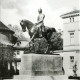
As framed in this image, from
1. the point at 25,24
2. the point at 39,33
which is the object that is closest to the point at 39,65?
the point at 39,33

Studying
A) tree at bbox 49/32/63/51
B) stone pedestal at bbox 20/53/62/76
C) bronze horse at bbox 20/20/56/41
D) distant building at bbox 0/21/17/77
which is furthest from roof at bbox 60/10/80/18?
stone pedestal at bbox 20/53/62/76

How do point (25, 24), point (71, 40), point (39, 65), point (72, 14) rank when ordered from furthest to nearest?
1. point (71, 40)
2. point (72, 14)
3. point (25, 24)
4. point (39, 65)

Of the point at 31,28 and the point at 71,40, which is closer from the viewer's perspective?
the point at 31,28

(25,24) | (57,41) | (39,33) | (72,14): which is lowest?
(39,33)

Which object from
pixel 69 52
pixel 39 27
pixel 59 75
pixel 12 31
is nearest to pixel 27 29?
pixel 39 27

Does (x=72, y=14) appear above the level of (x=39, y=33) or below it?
above

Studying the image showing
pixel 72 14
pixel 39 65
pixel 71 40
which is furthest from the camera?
pixel 71 40

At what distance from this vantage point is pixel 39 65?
44.8ft

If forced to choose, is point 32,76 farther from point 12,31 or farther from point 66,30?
point 12,31

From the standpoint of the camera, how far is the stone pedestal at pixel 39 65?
13.5 m

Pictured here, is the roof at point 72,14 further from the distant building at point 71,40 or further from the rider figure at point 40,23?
the rider figure at point 40,23

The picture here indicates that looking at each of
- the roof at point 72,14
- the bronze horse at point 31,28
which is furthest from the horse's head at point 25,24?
the roof at point 72,14

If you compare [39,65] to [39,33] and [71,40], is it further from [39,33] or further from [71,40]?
[71,40]

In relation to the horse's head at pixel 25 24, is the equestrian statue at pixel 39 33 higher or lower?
lower
